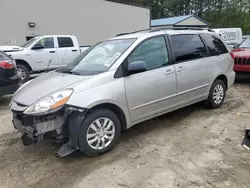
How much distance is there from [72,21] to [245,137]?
12.7 metres

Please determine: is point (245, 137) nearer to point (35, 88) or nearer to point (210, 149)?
point (210, 149)

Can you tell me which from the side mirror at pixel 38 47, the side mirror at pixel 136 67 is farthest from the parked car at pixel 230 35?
the side mirror at pixel 136 67

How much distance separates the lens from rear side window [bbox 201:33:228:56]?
16.8 feet

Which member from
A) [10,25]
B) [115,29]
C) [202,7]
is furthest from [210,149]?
[202,7]

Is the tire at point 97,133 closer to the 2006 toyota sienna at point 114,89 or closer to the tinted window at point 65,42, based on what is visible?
the 2006 toyota sienna at point 114,89

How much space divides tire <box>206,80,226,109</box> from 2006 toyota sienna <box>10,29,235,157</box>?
0.12 feet

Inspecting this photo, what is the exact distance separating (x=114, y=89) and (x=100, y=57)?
2.64 ft

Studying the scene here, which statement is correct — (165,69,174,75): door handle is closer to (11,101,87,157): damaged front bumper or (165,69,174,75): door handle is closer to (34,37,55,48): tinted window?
(11,101,87,157): damaged front bumper

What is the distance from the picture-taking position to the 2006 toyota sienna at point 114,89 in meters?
3.21

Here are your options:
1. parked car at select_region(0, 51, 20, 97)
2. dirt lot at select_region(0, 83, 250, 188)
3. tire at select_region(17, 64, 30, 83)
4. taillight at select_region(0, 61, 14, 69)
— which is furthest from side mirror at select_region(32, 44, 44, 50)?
dirt lot at select_region(0, 83, 250, 188)

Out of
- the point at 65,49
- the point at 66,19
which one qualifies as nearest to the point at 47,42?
the point at 65,49

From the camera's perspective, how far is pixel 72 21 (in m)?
14.6

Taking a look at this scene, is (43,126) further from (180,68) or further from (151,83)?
(180,68)

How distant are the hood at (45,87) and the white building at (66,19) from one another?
9560mm
